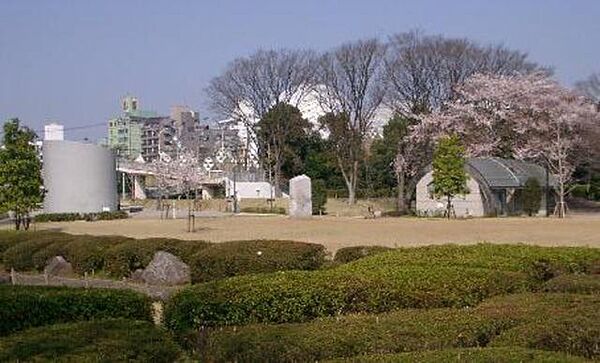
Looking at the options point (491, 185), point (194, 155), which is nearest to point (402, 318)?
point (491, 185)

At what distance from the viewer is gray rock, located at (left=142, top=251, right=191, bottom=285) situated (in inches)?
595

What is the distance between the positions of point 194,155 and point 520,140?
39335mm

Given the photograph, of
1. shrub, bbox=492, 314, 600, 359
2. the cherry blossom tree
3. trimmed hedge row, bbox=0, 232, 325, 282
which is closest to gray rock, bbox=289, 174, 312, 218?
the cherry blossom tree

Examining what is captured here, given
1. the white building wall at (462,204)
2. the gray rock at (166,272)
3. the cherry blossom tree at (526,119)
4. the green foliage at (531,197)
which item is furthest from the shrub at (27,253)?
the cherry blossom tree at (526,119)

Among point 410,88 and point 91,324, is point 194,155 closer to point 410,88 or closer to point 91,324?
point 410,88

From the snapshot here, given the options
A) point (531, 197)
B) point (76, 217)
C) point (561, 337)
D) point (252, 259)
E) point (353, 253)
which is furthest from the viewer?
point (531, 197)

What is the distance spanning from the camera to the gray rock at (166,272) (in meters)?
15.1

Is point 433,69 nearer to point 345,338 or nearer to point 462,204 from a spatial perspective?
point 462,204

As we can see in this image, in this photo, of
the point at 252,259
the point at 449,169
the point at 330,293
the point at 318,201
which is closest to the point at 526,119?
the point at 449,169

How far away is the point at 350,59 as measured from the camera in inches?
2135

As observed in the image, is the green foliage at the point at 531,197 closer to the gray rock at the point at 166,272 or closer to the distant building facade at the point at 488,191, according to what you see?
the distant building facade at the point at 488,191

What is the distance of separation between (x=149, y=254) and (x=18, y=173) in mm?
16482

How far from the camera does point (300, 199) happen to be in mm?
41344

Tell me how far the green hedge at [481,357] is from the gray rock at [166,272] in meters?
9.45
